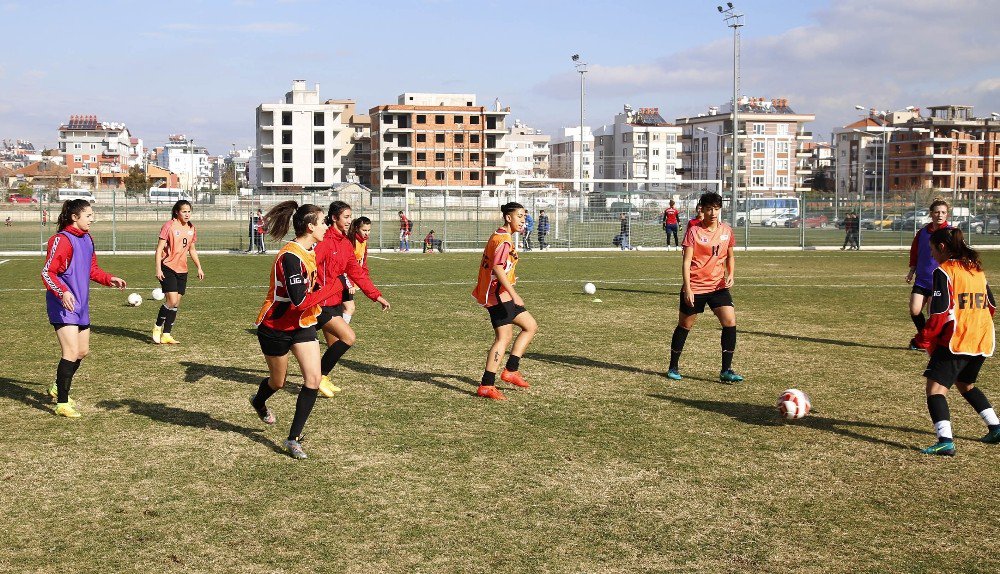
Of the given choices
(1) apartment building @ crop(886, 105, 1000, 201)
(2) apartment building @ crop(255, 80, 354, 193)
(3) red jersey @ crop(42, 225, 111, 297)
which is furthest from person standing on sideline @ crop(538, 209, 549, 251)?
(1) apartment building @ crop(886, 105, 1000, 201)

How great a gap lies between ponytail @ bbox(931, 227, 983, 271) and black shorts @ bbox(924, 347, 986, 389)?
0.68m

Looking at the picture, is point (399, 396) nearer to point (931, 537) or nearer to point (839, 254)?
point (931, 537)

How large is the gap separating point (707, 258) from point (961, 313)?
11.1ft

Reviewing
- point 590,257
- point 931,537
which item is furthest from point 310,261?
point 590,257

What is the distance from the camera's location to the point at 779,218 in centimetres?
5269

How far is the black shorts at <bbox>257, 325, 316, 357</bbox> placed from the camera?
6.84 m

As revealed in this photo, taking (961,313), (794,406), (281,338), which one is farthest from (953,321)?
(281,338)

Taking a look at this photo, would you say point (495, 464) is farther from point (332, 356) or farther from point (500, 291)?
point (332, 356)

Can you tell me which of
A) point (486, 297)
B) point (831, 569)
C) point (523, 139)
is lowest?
point (831, 569)

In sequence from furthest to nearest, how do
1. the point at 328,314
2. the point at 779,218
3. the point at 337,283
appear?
the point at 779,218
the point at 328,314
the point at 337,283

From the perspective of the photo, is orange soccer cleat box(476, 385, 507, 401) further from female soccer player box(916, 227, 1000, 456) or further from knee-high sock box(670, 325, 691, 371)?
female soccer player box(916, 227, 1000, 456)

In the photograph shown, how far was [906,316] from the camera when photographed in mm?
15430

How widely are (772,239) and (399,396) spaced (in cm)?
3988

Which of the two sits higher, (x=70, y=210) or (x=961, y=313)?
(x=70, y=210)
